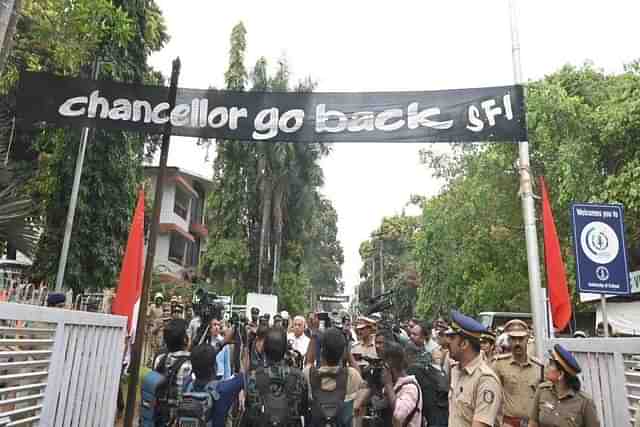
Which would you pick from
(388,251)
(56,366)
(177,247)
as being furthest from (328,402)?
(388,251)

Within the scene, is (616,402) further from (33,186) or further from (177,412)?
(33,186)

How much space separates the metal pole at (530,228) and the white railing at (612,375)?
2.03m

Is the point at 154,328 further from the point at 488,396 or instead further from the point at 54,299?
the point at 488,396

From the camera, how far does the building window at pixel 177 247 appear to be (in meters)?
28.5

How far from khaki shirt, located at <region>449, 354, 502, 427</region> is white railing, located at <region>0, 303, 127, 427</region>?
2715 mm

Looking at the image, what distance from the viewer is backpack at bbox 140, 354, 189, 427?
3.65 metres

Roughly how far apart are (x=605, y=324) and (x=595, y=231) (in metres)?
0.94

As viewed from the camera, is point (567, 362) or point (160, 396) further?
point (160, 396)

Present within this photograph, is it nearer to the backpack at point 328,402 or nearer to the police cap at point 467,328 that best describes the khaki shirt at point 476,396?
the police cap at point 467,328

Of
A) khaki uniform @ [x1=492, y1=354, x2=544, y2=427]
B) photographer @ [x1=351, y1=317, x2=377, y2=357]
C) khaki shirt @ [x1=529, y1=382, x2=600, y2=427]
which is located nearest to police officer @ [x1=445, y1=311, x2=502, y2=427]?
khaki shirt @ [x1=529, y1=382, x2=600, y2=427]

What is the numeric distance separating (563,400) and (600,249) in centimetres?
205

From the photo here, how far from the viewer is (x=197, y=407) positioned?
136 inches

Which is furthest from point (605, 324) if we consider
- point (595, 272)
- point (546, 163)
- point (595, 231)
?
point (546, 163)

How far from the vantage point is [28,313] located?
3.10 metres
